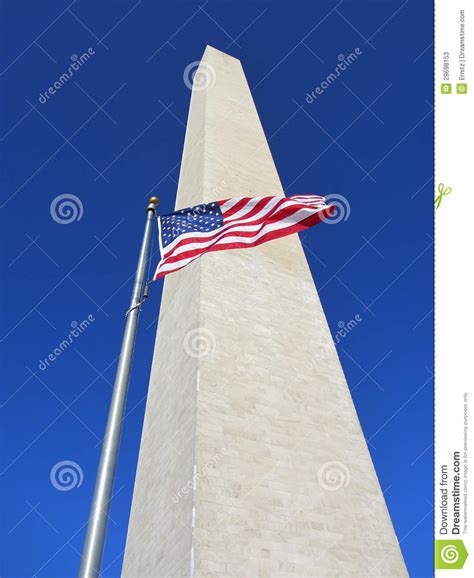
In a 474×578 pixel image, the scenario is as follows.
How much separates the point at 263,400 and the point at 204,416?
1500 millimetres

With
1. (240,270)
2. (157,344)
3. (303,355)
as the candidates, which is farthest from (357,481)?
(157,344)

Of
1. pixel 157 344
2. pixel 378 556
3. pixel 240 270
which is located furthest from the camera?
pixel 157 344

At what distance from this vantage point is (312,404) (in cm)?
1080

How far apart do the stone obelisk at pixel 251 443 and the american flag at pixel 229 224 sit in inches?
104

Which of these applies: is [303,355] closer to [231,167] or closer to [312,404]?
[312,404]

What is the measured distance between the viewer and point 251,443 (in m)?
9.29
